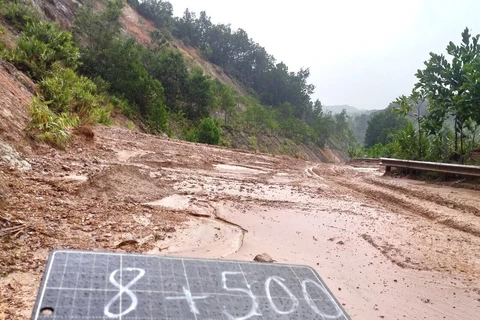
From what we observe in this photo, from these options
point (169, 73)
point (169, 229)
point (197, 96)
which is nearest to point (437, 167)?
point (169, 229)

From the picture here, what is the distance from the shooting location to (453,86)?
35.3ft

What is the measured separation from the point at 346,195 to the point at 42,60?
36.4 feet

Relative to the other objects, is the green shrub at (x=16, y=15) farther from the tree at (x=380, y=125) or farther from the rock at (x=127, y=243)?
the tree at (x=380, y=125)

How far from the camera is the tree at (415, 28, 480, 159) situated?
32.4 feet

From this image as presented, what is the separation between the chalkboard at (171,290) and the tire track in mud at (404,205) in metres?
4.13

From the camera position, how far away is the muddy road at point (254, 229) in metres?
3.04

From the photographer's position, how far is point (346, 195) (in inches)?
295

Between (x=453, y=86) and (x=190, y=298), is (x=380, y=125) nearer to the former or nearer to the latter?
(x=453, y=86)

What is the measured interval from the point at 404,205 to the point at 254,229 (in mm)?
3505

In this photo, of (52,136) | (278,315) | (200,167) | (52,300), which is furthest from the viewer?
(200,167)

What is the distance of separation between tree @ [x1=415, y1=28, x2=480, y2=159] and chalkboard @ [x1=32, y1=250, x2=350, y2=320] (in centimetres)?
972

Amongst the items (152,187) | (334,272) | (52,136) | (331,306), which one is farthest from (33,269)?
(52,136)

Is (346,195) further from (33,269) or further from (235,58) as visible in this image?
(235,58)

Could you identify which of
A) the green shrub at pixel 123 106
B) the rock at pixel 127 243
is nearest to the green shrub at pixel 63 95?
the rock at pixel 127 243
